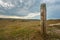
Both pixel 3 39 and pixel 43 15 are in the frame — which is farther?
pixel 43 15

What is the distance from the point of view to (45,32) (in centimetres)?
562

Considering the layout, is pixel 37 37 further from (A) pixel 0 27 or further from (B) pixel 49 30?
(A) pixel 0 27

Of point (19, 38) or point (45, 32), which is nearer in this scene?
point (19, 38)

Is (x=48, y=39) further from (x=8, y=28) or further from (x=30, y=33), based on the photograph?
(x=8, y=28)

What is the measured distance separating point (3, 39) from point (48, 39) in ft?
5.22

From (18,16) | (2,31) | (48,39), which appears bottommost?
(48,39)

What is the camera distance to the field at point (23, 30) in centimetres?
527

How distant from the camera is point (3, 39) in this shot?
5.19m

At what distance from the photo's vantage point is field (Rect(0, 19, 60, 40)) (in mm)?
5271

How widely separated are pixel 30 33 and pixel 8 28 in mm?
811

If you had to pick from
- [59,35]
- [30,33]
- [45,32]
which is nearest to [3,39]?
[30,33]

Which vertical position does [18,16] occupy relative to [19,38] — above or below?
above

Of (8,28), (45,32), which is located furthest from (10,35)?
(45,32)

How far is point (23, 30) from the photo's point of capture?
5.44m
